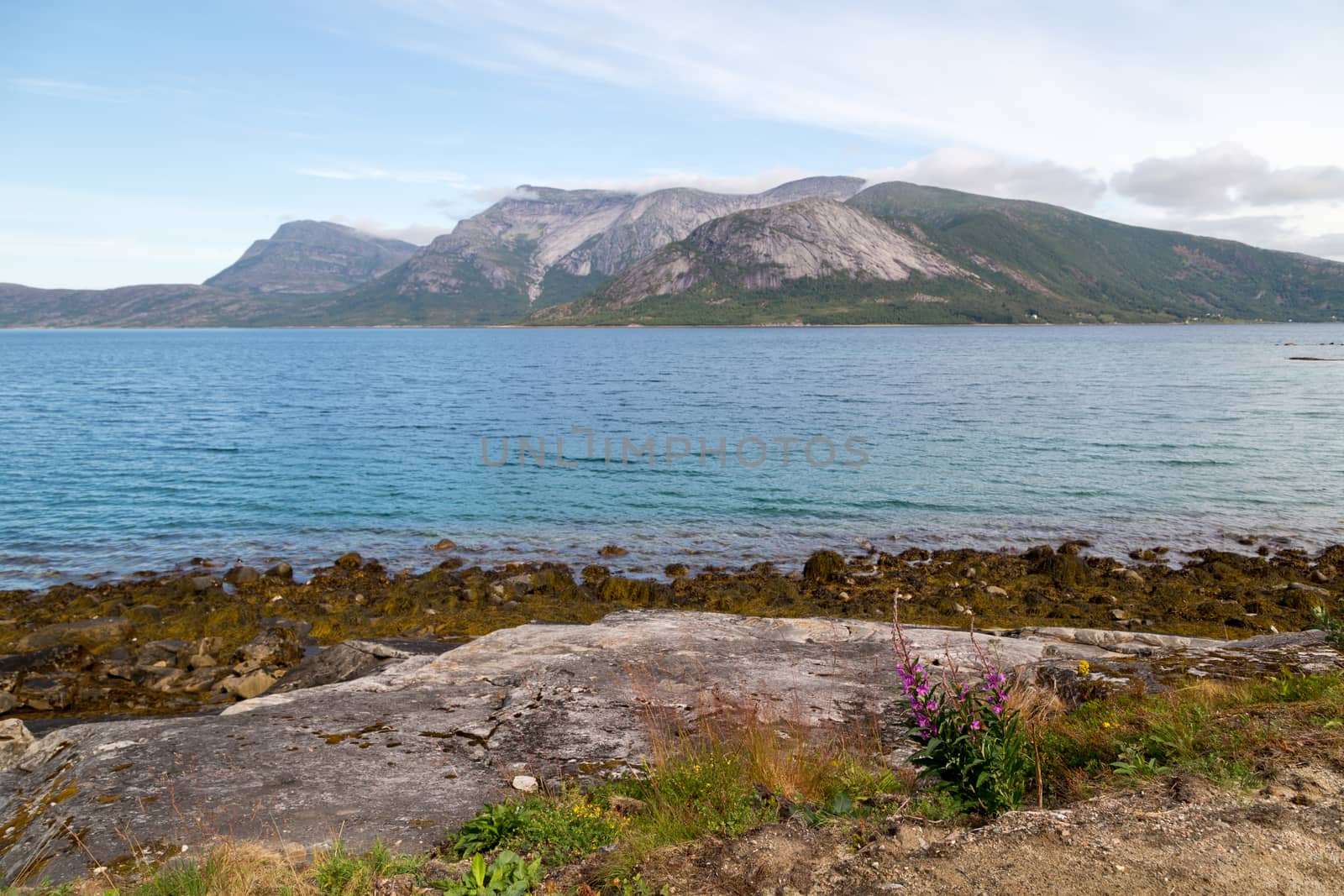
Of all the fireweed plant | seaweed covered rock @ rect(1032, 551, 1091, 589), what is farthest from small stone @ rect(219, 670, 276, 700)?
seaweed covered rock @ rect(1032, 551, 1091, 589)

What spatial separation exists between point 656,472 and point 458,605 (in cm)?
1922

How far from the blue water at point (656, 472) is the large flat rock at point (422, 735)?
40.2 ft

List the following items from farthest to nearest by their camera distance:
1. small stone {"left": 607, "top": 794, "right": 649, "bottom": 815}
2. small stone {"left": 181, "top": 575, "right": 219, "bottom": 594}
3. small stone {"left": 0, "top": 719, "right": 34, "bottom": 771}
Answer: small stone {"left": 181, "top": 575, "right": 219, "bottom": 594} → small stone {"left": 0, "top": 719, "right": 34, "bottom": 771} → small stone {"left": 607, "top": 794, "right": 649, "bottom": 815}

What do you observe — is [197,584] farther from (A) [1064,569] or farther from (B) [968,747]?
(A) [1064,569]

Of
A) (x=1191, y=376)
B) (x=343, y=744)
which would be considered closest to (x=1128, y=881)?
(x=343, y=744)

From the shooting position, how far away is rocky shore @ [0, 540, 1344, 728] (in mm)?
15438

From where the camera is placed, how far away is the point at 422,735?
9539 millimetres

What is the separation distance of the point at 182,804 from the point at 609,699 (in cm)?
511

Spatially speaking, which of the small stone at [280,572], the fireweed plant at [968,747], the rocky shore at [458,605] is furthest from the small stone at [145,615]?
the fireweed plant at [968,747]

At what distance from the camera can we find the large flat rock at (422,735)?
736 centimetres

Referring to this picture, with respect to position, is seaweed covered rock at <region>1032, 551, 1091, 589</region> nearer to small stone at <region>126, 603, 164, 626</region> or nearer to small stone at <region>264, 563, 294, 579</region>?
small stone at <region>264, 563, 294, 579</region>

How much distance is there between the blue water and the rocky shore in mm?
2458

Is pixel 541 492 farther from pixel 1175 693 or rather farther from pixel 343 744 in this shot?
pixel 1175 693

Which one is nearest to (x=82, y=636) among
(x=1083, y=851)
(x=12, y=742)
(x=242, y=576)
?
(x=242, y=576)
